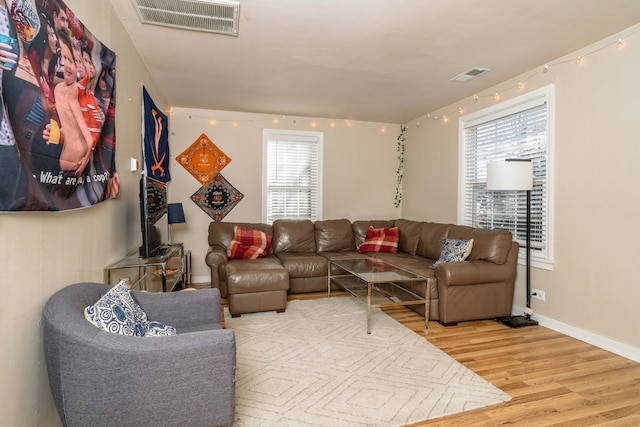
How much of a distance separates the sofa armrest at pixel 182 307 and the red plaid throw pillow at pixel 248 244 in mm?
2128

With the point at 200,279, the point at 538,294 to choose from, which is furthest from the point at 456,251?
the point at 200,279

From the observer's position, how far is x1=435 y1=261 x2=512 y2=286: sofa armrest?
319 centimetres

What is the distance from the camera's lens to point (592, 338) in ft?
9.43

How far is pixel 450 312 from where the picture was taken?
3217 mm

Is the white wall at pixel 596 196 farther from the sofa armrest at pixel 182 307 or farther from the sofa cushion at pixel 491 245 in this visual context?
the sofa armrest at pixel 182 307

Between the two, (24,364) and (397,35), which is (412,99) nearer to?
(397,35)

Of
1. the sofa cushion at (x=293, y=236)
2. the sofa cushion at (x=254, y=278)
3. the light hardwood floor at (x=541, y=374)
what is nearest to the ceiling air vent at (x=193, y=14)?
the sofa cushion at (x=254, y=278)

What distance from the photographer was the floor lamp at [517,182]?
124 inches

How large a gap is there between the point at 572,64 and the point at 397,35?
172 cm

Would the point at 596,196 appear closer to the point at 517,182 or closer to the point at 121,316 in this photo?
the point at 517,182

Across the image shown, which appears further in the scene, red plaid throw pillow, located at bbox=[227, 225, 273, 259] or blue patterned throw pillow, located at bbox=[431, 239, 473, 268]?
red plaid throw pillow, located at bbox=[227, 225, 273, 259]

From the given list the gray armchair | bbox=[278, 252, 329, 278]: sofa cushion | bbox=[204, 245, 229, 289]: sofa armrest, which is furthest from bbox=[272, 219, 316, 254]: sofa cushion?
the gray armchair

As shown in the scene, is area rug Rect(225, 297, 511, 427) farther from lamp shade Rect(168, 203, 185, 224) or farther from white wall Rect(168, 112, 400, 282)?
white wall Rect(168, 112, 400, 282)

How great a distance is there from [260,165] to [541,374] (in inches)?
165
